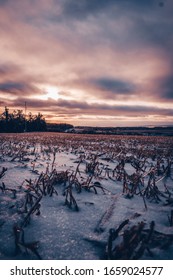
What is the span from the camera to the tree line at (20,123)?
35503 mm

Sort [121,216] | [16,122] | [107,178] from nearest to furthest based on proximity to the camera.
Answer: [121,216]
[107,178]
[16,122]

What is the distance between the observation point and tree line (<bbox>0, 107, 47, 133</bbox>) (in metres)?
35.5

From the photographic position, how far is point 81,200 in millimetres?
2545

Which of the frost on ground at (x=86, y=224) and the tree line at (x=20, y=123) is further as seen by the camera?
the tree line at (x=20, y=123)

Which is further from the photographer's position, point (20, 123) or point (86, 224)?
point (20, 123)

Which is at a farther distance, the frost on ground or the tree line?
the tree line

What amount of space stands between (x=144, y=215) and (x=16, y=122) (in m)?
36.8

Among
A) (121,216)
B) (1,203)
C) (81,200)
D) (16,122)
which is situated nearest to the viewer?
(121,216)

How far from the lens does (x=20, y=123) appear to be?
122 feet
